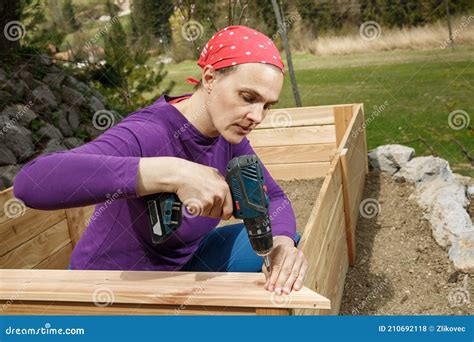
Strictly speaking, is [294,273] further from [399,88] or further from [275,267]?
[399,88]

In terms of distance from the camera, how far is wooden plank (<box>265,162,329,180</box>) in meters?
5.24

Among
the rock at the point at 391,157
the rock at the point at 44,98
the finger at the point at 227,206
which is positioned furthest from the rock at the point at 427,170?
the finger at the point at 227,206

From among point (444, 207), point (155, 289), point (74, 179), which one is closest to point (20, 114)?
point (444, 207)

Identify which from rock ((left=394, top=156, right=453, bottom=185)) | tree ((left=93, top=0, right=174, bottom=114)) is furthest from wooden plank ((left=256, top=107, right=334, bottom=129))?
tree ((left=93, top=0, right=174, bottom=114))

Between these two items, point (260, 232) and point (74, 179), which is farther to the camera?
point (260, 232)

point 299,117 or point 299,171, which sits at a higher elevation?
point 299,117

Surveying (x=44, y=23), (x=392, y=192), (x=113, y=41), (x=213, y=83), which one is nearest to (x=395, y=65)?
(x=392, y=192)

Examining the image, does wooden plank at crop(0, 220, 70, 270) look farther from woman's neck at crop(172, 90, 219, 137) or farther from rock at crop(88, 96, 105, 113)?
rock at crop(88, 96, 105, 113)

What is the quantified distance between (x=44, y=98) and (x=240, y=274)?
403 centimetres

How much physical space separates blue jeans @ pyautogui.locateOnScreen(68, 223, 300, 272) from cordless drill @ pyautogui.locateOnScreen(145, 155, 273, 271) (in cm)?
59

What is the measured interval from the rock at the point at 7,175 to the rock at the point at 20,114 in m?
0.45

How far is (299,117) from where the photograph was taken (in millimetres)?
5227

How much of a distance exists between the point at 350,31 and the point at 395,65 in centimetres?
67

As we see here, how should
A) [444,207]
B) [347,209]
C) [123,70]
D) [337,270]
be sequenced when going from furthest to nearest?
[123,70], [444,207], [347,209], [337,270]
